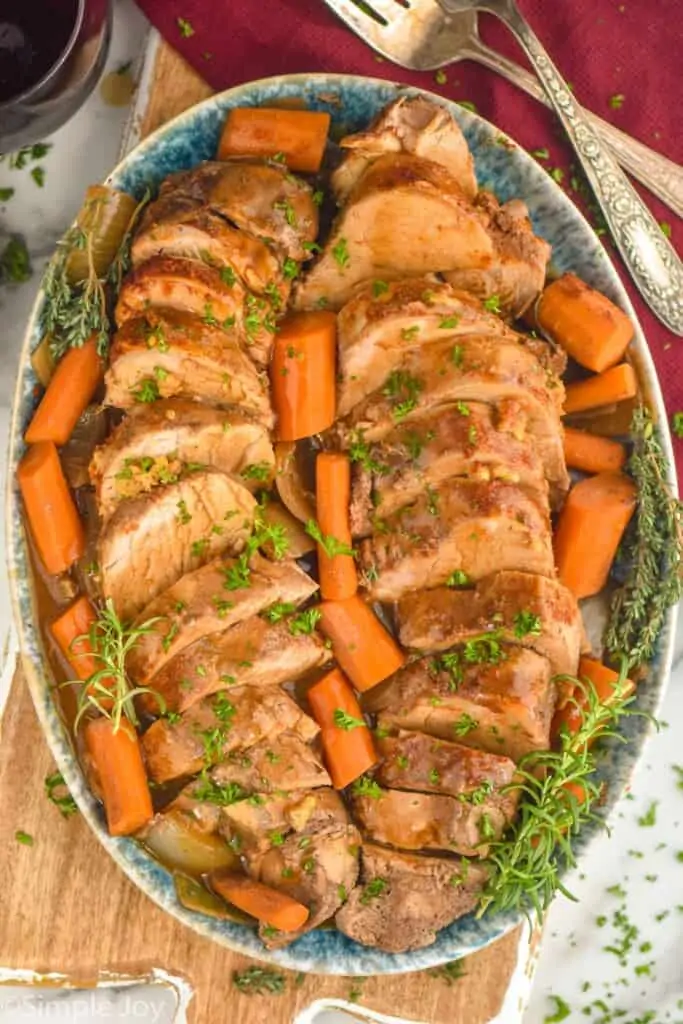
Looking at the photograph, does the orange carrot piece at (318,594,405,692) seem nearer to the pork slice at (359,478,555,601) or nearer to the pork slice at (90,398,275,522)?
the pork slice at (359,478,555,601)

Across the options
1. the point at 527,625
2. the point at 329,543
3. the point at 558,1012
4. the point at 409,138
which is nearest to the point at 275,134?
the point at 409,138

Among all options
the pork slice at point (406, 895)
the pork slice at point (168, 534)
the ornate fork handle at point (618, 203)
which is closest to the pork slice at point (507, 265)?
the ornate fork handle at point (618, 203)

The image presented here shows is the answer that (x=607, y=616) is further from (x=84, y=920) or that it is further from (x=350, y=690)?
(x=84, y=920)

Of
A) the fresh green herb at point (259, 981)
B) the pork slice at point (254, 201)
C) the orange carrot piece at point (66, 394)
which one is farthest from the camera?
the fresh green herb at point (259, 981)

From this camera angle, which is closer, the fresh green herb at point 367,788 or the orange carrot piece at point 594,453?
the fresh green herb at point 367,788

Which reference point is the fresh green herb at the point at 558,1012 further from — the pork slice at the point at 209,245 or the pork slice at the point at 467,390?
the pork slice at the point at 209,245

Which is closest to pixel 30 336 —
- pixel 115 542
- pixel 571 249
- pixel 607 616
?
pixel 115 542

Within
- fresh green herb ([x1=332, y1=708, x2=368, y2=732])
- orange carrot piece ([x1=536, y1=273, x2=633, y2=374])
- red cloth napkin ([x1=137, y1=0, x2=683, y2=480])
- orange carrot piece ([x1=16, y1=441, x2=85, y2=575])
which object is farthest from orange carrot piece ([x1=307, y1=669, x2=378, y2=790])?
red cloth napkin ([x1=137, y1=0, x2=683, y2=480])
